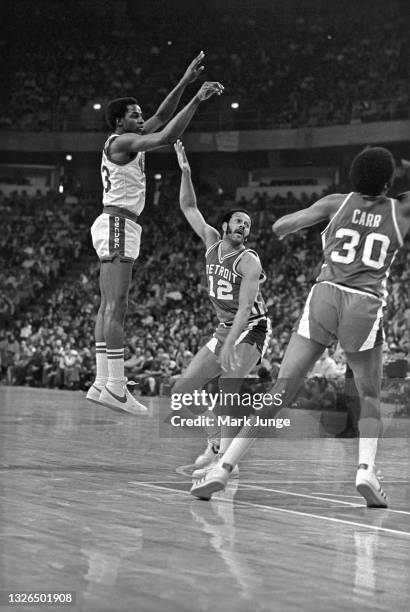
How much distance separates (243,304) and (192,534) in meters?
2.56

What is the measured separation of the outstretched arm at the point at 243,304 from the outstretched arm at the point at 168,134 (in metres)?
1.26

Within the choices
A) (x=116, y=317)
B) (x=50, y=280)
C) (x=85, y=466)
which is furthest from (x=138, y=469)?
(x=50, y=280)

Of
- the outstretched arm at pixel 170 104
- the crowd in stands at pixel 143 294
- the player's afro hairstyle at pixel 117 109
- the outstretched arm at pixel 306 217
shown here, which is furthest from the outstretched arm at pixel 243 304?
the crowd in stands at pixel 143 294

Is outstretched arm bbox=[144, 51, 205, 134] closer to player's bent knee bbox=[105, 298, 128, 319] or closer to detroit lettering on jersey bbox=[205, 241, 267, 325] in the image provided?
detroit lettering on jersey bbox=[205, 241, 267, 325]

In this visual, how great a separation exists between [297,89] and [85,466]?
27.8m

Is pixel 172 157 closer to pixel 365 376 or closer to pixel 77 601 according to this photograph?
pixel 365 376

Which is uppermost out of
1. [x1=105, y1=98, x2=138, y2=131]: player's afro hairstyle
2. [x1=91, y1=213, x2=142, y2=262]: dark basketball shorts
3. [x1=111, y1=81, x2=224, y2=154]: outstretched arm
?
[x1=105, y1=98, x2=138, y2=131]: player's afro hairstyle

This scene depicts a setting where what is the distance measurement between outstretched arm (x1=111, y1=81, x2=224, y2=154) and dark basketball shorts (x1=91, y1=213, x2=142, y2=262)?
527 mm

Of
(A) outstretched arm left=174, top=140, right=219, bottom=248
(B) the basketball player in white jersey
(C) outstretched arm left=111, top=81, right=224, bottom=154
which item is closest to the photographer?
(C) outstretched arm left=111, top=81, right=224, bottom=154

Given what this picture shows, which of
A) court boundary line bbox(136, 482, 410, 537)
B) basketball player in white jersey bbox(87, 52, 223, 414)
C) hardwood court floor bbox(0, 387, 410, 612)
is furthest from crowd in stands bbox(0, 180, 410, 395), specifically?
court boundary line bbox(136, 482, 410, 537)

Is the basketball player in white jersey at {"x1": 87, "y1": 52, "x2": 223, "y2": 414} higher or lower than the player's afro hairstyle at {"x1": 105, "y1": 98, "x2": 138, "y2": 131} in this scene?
lower

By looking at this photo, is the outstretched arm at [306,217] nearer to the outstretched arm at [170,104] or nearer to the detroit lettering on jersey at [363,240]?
the detroit lettering on jersey at [363,240]

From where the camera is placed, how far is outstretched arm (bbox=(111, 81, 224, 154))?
685cm

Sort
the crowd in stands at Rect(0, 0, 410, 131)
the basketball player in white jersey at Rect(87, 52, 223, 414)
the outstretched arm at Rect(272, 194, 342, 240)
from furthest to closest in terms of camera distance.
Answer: the crowd in stands at Rect(0, 0, 410, 131) < the basketball player in white jersey at Rect(87, 52, 223, 414) < the outstretched arm at Rect(272, 194, 342, 240)
